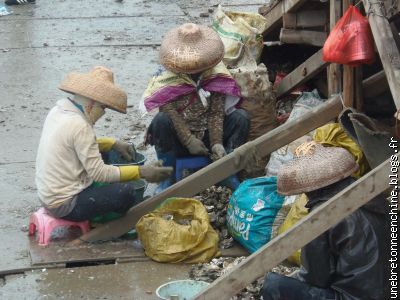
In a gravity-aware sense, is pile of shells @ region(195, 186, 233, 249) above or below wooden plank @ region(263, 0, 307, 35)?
below

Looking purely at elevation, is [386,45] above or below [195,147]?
above

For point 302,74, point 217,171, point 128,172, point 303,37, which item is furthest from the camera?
point 303,37

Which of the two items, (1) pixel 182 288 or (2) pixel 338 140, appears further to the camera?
(2) pixel 338 140

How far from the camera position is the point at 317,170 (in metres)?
4.55

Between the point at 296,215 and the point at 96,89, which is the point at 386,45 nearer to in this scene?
the point at 296,215

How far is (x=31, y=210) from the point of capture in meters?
6.76

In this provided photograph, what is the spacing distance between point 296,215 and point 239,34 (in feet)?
7.45

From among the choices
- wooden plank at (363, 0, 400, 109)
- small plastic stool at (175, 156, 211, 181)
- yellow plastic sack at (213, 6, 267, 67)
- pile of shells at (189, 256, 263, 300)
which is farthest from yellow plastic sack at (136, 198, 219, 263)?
yellow plastic sack at (213, 6, 267, 67)

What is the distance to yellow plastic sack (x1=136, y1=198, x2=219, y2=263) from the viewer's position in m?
5.95

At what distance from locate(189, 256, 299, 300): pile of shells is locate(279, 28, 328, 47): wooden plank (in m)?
2.31

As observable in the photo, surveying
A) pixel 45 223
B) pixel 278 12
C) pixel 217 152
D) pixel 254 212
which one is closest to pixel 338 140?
pixel 254 212

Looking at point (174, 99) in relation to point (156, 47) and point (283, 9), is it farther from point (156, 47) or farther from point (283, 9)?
point (156, 47)

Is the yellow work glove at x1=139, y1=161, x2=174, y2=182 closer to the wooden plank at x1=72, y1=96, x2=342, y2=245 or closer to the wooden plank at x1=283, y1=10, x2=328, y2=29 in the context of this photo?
the wooden plank at x1=72, y1=96, x2=342, y2=245

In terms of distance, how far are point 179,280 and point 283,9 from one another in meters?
2.99
